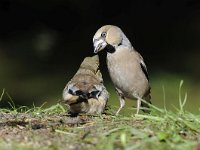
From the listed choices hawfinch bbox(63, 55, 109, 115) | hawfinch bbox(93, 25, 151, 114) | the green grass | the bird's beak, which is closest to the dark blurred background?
hawfinch bbox(93, 25, 151, 114)

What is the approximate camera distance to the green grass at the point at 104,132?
5.88 meters

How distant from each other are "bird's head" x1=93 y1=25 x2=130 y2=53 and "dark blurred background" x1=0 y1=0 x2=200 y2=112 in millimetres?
5194

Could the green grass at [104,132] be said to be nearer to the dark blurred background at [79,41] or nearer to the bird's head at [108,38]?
the bird's head at [108,38]

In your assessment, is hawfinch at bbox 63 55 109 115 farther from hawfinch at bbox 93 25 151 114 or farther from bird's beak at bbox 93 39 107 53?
hawfinch at bbox 93 25 151 114

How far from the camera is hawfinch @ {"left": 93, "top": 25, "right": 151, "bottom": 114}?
8492mm

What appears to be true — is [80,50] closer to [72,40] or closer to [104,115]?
[72,40]

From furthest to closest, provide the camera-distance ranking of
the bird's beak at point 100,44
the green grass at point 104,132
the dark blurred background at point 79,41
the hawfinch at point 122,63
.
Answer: the dark blurred background at point 79,41 → the hawfinch at point 122,63 → the bird's beak at point 100,44 → the green grass at point 104,132

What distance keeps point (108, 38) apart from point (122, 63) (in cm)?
33

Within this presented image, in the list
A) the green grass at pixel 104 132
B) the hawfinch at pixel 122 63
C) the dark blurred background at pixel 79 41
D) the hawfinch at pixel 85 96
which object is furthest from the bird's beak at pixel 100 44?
the dark blurred background at pixel 79 41

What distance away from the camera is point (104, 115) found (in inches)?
299

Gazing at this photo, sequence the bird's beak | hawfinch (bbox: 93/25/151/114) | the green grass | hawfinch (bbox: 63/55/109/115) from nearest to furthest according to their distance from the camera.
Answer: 1. the green grass
2. hawfinch (bbox: 63/55/109/115)
3. the bird's beak
4. hawfinch (bbox: 93/25/151/114)

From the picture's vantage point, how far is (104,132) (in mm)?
6305

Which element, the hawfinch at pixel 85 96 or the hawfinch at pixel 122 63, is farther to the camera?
the hawfinch at pixel 122 63

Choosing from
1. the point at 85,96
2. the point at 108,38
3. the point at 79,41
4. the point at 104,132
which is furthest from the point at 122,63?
the point at 79,41
